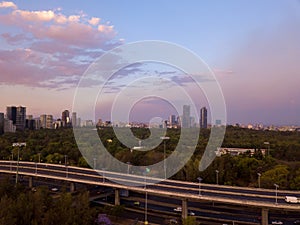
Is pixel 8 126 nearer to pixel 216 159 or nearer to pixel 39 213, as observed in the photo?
pixel 216 159

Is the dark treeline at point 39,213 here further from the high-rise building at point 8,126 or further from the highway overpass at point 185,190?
the high-rise building at point 8,126

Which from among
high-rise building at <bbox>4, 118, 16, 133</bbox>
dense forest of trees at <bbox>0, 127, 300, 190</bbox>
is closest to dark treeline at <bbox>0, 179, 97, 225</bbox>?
dense forest of trees at <bbox>0, 127, 300, 190</bbox>

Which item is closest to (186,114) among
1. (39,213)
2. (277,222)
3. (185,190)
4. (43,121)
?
(185,190)

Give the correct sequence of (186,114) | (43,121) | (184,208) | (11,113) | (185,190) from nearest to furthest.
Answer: (184,208), (185,190), (186,114), (11,113), (43,121)

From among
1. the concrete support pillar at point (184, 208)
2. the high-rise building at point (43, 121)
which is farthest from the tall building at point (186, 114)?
the high-rise building at point (43, 121)

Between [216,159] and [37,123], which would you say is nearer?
[216,159]

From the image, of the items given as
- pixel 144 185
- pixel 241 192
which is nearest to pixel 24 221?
pixel 144 185

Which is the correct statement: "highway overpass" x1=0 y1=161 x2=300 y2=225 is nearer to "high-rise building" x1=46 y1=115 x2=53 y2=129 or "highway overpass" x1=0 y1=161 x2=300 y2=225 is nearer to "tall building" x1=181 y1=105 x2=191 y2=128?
"tall building" x1=181 y1=105 x2=191 y2=128

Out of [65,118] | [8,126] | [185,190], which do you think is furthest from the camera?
[65,118]

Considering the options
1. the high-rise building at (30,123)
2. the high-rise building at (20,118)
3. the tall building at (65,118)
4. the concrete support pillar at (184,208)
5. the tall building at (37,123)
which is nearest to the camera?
the concrete support pillar at (184,208)
